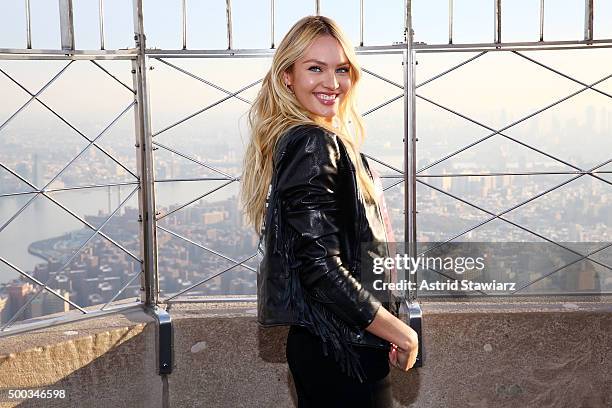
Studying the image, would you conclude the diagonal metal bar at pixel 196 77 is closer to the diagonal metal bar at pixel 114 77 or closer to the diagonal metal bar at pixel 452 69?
the diagonal metal bar at pixel 114 77

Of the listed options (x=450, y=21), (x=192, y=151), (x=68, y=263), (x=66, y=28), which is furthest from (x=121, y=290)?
(x=450, y=21)

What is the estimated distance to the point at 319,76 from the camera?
213 centimetres

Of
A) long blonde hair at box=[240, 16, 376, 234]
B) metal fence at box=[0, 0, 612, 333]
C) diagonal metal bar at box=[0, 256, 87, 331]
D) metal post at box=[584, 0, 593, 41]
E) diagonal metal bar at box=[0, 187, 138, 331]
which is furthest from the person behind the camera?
metal post at box=[584, 0, 593, 41]

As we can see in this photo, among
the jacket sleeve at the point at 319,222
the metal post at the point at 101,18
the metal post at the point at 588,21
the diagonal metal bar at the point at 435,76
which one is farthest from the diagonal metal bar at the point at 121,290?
the metal post at the point at 588,21

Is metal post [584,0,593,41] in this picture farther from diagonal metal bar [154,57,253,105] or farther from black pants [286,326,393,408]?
black pants [286,326,393,408]

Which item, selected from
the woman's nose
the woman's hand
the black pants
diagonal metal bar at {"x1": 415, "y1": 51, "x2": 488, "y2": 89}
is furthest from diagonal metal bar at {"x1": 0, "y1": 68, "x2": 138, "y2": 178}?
the woman's hand

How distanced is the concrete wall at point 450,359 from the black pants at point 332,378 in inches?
64.7

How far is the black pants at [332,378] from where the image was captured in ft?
6.57

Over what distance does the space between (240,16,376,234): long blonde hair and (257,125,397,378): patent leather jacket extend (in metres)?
0.07

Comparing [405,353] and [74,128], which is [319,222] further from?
[74,128]

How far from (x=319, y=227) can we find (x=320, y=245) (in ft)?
0.13

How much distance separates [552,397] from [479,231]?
2.72ft

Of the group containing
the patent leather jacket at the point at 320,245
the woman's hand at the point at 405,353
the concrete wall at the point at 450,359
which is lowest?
the concrete wall at the point at 450,359

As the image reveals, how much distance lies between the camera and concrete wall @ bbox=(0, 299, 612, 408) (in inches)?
145
